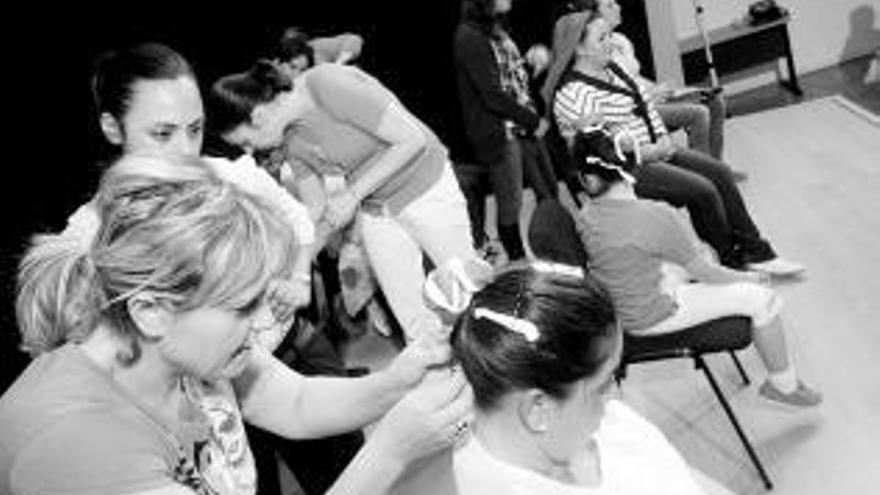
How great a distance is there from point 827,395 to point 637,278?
85 cm

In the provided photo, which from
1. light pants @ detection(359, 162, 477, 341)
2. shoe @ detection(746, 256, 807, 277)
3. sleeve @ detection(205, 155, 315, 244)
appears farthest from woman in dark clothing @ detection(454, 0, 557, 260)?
sleeve @ detection(205, 155, 315, 244)

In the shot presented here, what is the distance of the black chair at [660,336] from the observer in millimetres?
2842

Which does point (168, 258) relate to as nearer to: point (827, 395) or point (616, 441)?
point (616, 441)

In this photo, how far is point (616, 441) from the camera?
165 centimetres

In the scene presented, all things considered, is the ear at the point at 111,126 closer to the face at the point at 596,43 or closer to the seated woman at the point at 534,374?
the seated woman at the point at 534,374

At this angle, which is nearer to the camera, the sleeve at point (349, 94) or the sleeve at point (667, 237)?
the sleeve at point (349, 94)

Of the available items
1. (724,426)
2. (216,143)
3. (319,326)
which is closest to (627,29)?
(216,143)

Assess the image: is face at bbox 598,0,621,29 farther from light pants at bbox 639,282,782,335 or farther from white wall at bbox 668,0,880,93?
white wall at bbox 668,0,880,93

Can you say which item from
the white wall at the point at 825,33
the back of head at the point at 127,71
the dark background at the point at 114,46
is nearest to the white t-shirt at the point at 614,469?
the back of head at the point at 127,71

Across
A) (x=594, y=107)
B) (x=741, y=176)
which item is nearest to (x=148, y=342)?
(x=594, y=107)

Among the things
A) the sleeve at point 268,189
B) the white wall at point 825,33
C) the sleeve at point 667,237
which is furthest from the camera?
the white wall at point 825,33

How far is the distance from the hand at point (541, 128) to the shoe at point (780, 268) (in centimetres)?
122

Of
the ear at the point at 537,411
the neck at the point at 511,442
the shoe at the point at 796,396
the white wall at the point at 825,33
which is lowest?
the white wall at the point at 825,33

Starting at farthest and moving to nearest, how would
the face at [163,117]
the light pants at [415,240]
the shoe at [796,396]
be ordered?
the shoe at [796,396], the light pants at [415,240], the face at [163,117]
